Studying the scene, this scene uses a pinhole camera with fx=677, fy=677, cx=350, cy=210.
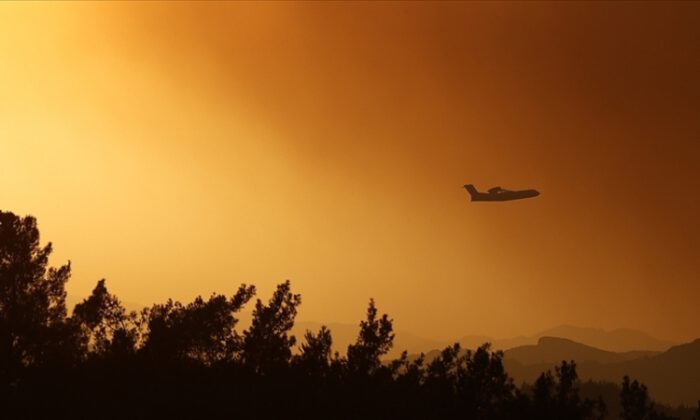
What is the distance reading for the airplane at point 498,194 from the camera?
11194cm

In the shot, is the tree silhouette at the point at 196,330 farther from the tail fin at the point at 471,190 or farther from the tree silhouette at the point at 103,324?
the tail fin at the point at 471,190

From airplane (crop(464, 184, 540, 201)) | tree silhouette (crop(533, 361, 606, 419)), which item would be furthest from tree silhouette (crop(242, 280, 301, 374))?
airplane (crop(464, 184, 540, 201))

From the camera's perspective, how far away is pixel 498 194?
117625mm

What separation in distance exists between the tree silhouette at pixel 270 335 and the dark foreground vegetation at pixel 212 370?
0.29 feet

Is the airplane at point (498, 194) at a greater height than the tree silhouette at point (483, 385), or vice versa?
the airplane at point (498, 194)

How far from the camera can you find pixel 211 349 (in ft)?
178

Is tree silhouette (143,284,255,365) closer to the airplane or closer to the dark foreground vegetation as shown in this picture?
the dark foreground vegetation

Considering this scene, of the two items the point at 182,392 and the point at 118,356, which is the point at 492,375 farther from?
the point at 118,356

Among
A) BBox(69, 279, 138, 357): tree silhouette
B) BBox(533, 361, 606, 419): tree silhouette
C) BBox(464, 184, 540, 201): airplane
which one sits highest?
BBox(464, 184, 540, 201): airplane

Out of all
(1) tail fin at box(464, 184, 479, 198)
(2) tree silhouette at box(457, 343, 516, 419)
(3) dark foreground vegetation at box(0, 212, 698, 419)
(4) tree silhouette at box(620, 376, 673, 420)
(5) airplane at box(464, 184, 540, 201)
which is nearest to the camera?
(3) dark foreground vegetation at box(0, 212, 698, 419)

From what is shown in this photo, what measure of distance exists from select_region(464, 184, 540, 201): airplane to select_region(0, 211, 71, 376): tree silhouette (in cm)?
7947

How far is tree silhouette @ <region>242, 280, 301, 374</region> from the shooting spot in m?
52.6

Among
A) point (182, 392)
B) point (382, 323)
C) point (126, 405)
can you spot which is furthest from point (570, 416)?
point (126, 405)

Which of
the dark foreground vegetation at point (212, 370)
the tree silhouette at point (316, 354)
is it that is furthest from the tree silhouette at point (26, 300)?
the tree silhouette at point (316, 354)
